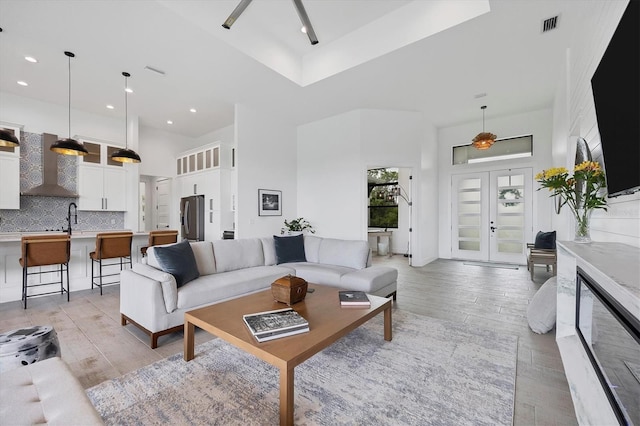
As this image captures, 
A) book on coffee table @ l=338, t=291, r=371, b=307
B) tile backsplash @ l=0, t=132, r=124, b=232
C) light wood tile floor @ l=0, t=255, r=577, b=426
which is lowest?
light wood tile floor @ l=0, t=255, r=577, b=426

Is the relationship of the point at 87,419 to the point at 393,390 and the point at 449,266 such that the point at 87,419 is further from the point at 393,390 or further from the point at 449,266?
the point at 449,266

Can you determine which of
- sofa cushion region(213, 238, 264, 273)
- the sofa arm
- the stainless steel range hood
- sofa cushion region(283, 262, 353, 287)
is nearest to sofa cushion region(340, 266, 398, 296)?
sofa cushion region(283, 262, 353, 287)

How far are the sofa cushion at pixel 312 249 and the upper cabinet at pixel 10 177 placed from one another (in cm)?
505

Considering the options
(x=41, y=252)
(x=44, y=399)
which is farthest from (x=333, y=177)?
(x=44, y=399)

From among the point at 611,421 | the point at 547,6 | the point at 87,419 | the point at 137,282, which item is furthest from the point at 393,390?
the point at 547,6

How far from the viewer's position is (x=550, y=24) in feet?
10.5

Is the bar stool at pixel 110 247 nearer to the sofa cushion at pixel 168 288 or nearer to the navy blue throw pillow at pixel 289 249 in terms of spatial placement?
the sofa cushion at pixel 168 288

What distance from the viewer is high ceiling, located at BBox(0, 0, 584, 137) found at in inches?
121

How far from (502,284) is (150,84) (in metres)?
6.77

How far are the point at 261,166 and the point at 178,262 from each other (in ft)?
11.1

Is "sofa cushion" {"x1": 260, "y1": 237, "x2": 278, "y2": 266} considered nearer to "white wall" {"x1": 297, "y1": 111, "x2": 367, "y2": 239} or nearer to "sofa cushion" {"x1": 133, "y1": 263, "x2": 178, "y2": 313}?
"sofa cushion" {"x1": 133, "y1": 263, "x2": 178, "y2": 313}

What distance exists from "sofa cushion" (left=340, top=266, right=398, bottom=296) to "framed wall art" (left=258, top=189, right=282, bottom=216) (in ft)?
9.78

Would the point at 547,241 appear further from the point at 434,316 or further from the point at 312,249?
the point at 312,249

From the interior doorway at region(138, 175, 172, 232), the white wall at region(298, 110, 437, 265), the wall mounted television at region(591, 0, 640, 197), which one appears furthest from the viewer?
the interior doorway at region(138, 175, 172, 232)
